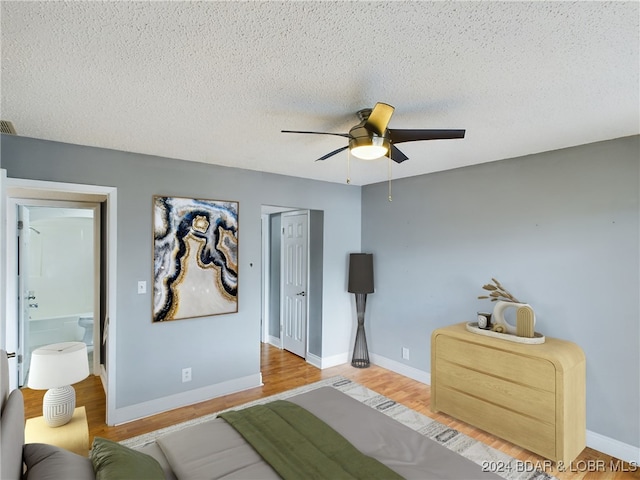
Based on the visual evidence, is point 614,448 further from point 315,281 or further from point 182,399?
point 182,399

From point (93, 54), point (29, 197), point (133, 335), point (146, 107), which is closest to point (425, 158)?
point (146, 107)

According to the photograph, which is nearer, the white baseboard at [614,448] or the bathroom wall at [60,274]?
the white baseboard at [614,448]

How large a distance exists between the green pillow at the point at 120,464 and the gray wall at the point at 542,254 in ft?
10.1

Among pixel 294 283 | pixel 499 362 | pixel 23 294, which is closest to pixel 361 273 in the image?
pixel 294 283

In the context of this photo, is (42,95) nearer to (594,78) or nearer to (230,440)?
(230,440)

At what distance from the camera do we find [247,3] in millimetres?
1142

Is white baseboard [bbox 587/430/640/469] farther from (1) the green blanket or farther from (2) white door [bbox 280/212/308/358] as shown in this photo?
(2) white door [bbox 280/212/308/358]

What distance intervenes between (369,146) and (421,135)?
33 cm

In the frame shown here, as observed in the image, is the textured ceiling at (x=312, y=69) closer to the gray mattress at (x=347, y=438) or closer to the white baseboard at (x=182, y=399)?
the gray mattress at (x=347, y=438)

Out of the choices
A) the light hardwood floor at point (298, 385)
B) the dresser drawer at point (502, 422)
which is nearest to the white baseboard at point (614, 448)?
the light hardwood floor at point (298, 385)

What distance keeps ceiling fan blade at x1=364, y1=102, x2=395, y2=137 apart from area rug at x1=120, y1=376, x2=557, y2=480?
2.19 m

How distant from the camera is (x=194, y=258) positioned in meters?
3.28

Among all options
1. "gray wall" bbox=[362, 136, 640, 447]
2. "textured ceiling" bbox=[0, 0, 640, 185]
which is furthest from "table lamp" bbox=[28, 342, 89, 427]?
"gray wall" bbox=[362, 136, 640, 447]

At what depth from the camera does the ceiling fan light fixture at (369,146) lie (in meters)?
1.86
